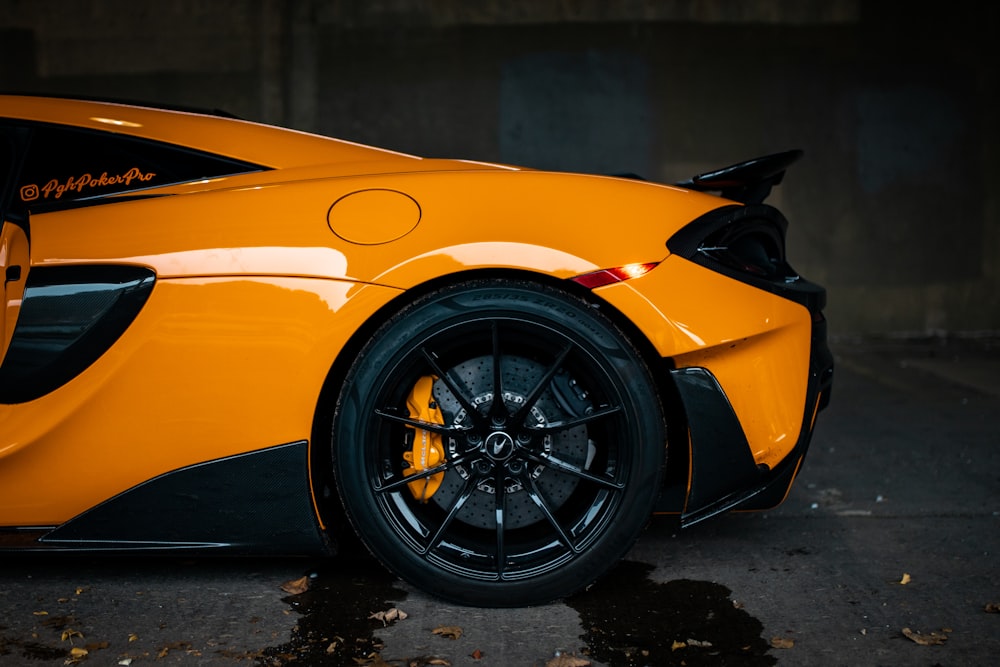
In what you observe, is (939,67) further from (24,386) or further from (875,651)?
(24,386)

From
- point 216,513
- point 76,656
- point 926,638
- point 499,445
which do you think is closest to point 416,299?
point 499,445

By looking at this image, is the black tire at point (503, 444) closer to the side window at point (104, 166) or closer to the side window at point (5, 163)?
the side window at point (104, 166)

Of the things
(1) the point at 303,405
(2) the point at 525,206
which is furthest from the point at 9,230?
(2) the point at 525,206

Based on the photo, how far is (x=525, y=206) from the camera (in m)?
2.39

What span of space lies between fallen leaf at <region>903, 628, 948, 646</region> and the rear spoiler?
1113 millimetres

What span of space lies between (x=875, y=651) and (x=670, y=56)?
617 centimetres

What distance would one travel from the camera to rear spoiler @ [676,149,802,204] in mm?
2500

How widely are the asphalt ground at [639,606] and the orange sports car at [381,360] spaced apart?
163 mm

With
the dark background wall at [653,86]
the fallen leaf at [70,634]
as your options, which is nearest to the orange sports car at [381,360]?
the fallen leaf at [70,634]

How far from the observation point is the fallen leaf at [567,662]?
209 cm

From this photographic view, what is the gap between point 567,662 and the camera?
6.89 feet

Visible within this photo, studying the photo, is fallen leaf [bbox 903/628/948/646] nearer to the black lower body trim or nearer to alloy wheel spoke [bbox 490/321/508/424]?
alloy wheel spoke [bbox 490/321/508/424]

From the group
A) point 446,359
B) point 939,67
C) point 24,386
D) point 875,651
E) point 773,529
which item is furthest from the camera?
point 939,67

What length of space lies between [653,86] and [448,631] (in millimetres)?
6099
